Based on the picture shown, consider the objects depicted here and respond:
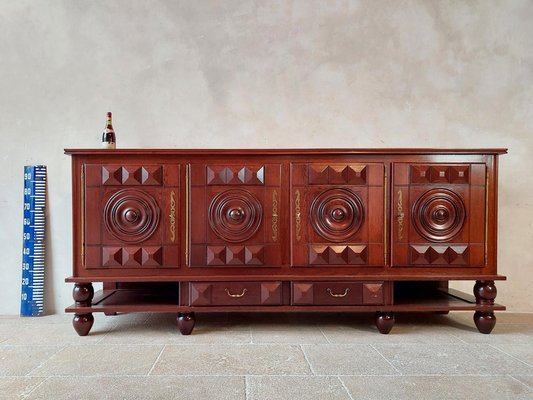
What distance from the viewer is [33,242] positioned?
2.97 metres

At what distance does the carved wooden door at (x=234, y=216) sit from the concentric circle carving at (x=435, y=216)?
0.90m

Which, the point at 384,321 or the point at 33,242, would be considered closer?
the point at 384,321

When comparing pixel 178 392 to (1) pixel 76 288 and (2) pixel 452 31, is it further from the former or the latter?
(2) pixel 452 31

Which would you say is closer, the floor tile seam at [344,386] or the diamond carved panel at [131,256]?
the floor tile seam at [344,386]

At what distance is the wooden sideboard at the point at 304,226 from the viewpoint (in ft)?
7.93

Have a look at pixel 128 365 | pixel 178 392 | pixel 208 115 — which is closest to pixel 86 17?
pixel 208 115

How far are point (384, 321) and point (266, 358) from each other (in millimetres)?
853

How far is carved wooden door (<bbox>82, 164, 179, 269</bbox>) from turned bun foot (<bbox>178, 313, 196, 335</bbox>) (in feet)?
1.10

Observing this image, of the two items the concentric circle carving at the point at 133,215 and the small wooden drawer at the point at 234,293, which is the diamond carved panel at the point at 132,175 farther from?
the small wooden drawer at the point at 234,293

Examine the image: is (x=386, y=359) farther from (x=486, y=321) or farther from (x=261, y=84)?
(x=261, y=84)

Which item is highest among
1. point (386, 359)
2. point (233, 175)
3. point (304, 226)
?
point (233, 175)

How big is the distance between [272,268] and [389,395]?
100 cm

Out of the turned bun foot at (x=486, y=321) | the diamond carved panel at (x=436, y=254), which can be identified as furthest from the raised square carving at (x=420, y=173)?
the turned bun foot at (x=486, y=321)

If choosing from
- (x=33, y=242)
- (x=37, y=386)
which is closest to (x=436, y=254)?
(x=37, y=386)
